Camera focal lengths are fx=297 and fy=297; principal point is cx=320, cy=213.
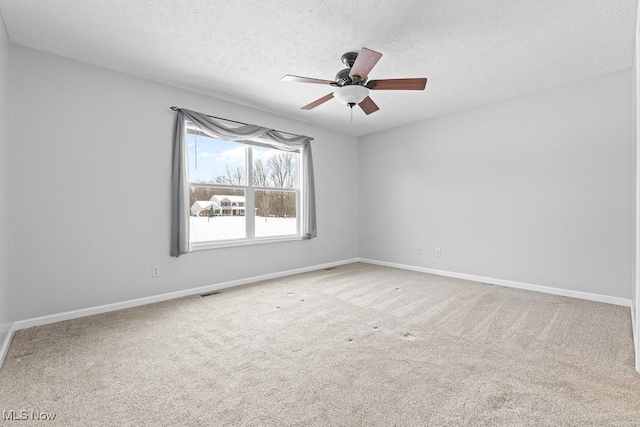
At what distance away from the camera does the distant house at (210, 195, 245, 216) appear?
408 cm

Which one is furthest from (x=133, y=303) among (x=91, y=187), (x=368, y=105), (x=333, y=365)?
(x=368, y=105)

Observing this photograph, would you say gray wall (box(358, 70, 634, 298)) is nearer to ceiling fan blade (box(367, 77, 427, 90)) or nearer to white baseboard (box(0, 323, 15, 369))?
ceiling fan blade (box(367, 77, 427, 90))

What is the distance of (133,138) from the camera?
10.7 feet

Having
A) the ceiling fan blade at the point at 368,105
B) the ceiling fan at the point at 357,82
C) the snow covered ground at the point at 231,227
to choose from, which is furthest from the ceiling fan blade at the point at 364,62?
the snow covered ground at the point at 231,227

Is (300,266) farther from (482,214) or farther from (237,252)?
(482,214)

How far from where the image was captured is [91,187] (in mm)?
2992

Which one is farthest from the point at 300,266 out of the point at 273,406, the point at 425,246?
the point at 273,406

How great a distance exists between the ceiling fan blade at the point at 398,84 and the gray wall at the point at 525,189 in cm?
221

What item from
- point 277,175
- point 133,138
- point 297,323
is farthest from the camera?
point 277,175

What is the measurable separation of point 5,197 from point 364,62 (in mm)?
3094

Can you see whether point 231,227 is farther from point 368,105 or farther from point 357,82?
point 357,82

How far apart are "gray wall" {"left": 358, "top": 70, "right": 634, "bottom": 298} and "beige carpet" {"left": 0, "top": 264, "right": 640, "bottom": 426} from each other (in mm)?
638

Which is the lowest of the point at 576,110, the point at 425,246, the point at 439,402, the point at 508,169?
the point at 439,402

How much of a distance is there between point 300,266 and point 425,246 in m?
2.10
